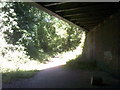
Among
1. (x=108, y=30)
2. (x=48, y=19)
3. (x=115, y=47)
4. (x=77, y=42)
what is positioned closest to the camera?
(x=115, y=47)

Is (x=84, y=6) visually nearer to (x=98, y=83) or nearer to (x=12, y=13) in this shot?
(x=98, y=83)

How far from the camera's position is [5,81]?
9500mm

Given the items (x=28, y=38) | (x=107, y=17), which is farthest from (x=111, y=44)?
(x=28, y=38)

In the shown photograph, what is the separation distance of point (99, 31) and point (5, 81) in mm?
9540

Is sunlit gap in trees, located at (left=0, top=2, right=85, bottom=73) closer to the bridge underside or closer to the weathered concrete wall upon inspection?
the bridge underside

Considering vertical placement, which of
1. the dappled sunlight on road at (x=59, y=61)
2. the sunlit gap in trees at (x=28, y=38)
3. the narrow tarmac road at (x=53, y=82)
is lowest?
the narrow tarmac road at (x=53, y=82)

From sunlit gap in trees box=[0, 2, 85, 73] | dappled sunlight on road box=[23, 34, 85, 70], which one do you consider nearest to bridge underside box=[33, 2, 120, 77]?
sunlit gap in trees box=[0, 2, 85, 73]

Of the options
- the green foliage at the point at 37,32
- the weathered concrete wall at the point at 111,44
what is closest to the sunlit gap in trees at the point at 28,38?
the green foliage at the point at 37,32

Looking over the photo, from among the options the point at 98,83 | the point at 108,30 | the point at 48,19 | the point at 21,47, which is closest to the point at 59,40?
the point at 48,19

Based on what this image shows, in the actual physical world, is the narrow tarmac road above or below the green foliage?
below

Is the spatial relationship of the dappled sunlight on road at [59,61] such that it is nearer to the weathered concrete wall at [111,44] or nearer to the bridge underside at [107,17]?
the weathered concrete wall at [111,44]

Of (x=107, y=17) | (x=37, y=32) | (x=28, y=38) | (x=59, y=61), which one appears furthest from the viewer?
(x=37, y=32)

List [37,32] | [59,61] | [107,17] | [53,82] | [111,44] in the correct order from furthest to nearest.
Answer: [37,32] < [59,61] < [107,17] < [111,44] < [53,82]

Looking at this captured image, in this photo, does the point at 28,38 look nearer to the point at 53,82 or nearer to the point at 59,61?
the point at 59,61
